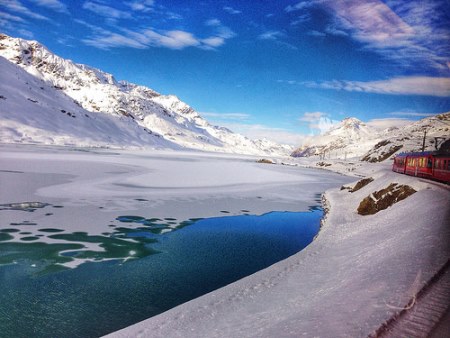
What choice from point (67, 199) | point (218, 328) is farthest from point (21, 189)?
point (218, 328)

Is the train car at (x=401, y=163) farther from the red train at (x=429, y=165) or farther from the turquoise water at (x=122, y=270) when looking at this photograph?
the turquoise water at (x=122, y=270)

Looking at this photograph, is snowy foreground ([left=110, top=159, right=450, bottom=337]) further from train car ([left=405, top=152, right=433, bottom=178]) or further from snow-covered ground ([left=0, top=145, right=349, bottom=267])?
train car ([left=405, top=152, right=433, bottom=178])

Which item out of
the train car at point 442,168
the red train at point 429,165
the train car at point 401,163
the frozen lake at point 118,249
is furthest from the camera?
the train car at point 401,163

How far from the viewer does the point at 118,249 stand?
14.5m

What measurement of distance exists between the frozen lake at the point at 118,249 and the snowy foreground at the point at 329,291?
1.46 m

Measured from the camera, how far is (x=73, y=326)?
828 cm

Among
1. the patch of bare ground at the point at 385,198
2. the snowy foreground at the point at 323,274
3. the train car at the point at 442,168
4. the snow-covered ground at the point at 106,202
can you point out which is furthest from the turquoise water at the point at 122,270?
the train car at the point at 442,168

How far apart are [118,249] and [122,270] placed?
2542mm

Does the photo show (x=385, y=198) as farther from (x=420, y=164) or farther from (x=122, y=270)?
(x=122, y=270)

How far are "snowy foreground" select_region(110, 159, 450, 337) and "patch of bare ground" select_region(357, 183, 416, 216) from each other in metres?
5.80

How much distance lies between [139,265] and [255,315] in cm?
627

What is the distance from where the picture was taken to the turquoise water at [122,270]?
8.69 meters

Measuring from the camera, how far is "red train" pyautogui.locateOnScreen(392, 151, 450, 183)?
2519 cm

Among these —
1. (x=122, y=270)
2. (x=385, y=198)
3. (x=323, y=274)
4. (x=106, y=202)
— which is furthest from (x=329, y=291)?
(x=106, y=202)
